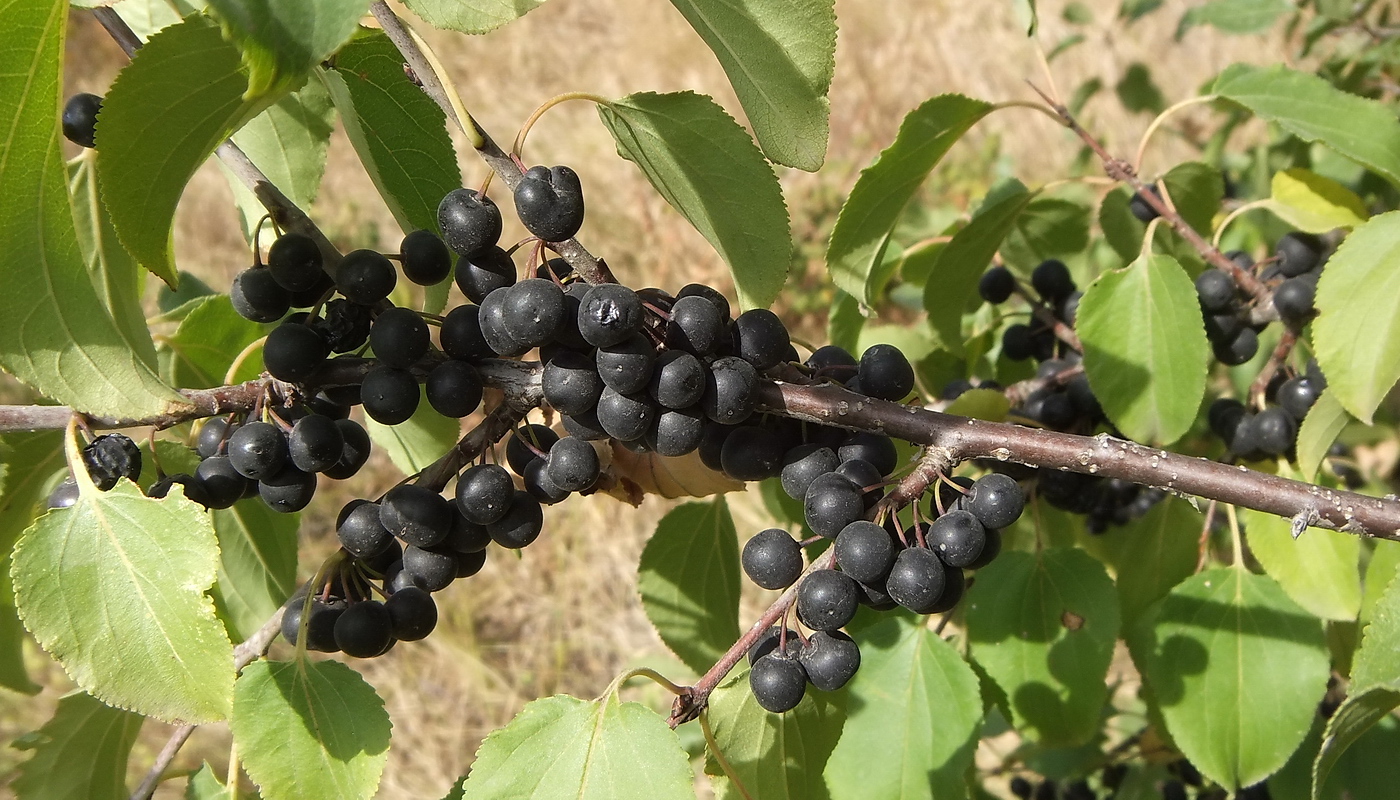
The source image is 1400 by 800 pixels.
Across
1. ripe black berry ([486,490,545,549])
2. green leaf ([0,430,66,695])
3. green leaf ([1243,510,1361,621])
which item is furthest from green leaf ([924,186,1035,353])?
green leaf ([0,430,66,695])

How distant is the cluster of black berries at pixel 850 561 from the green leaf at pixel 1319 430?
2.39ft

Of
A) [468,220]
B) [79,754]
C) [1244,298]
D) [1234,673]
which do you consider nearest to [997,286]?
[1244,298]

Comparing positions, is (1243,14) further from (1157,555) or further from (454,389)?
(454,389)

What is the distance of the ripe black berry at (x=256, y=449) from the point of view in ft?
3.83

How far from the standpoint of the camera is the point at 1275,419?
1884mm

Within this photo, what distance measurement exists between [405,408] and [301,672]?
0.41 m

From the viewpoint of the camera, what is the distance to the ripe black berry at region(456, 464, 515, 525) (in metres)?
1.23

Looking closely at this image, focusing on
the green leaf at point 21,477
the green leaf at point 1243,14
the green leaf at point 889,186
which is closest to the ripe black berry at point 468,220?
the green leaf at point 889,186

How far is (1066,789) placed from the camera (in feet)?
10.4

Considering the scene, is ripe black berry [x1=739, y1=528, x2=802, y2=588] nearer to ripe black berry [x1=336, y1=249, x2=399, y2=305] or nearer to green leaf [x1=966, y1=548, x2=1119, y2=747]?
ripe black berry [x1=336, y1=249, x2=399, y2=305]

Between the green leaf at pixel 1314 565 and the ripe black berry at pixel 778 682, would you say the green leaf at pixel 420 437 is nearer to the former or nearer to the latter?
the ripe black berry at pixel 778 682

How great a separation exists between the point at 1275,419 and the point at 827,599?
1200 mm

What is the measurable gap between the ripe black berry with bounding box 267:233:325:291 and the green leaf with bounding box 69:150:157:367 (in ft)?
0.53

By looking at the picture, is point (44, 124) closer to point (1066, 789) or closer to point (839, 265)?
point (839, 265)
